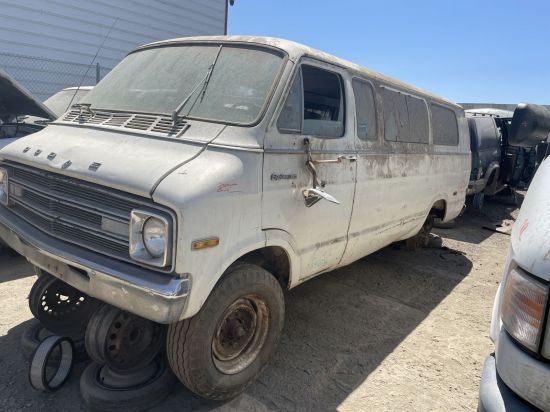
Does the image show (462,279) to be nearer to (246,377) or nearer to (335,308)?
(335,308)

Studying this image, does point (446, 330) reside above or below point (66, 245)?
below

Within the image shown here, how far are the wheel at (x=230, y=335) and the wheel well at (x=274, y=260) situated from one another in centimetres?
21

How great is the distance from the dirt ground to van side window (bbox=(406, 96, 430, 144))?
1730 mm

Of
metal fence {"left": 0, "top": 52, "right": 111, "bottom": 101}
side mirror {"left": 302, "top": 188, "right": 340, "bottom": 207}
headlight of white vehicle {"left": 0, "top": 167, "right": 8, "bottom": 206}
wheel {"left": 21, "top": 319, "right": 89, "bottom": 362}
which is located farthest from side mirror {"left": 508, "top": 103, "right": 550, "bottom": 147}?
headlight of white vehicle {"left": 0, "top": 167, "right": 8, "bottom": 206}

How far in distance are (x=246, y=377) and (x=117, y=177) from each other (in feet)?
5.11

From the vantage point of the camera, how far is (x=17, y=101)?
537 cm

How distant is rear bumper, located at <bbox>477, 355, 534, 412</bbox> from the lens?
65.1 inches

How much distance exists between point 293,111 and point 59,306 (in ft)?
7.76

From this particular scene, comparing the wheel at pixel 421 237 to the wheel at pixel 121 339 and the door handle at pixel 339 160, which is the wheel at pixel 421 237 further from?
the wheel at pixel 121 339

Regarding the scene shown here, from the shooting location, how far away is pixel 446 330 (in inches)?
161

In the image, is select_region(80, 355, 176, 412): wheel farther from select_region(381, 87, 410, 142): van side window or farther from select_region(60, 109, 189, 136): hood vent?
select_region(381, 87, 410, 142): van side window

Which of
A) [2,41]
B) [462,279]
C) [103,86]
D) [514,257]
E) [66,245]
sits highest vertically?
[2,41]

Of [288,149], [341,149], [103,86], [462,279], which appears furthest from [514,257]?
[462,279]

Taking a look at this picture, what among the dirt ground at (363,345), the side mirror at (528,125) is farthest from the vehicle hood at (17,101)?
the side mirror at (528,125)
